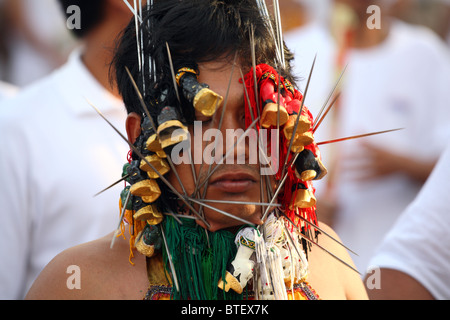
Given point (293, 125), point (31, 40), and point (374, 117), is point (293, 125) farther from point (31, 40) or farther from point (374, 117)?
point (31, 40)

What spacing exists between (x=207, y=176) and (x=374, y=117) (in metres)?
2.61

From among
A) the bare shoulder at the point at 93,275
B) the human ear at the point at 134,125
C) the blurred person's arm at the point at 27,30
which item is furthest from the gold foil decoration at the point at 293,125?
the blurred person's arm at the point at 27,30

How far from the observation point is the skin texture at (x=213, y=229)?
5.30ft

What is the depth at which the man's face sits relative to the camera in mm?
1594

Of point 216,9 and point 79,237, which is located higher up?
point 216,9

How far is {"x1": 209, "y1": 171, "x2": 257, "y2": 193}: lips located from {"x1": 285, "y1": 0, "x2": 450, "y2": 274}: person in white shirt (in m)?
2.13

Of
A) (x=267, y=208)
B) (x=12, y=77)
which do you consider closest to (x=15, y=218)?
(x=267, y=208)

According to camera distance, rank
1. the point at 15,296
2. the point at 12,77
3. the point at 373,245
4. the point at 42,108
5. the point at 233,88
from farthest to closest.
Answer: the point at 12,77 → the point at 373,245 → the point at 42,108 → the point at 15,296 → the point at 233,88

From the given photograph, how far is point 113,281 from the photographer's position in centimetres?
172

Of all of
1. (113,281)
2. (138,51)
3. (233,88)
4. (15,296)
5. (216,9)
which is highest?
(216,9)

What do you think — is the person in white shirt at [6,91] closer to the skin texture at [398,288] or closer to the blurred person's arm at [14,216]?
the blurred person's arm at [14,216]

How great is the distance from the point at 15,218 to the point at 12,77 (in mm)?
2465

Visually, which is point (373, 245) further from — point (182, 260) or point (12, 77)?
point (12, 77)

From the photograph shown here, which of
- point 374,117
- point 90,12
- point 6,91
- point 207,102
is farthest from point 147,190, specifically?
point 374,117
